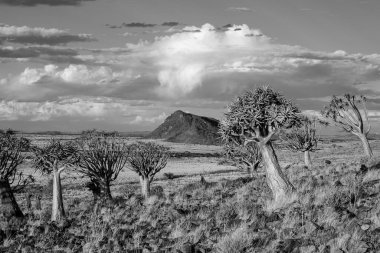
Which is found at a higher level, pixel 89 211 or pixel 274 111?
pixel 274 111

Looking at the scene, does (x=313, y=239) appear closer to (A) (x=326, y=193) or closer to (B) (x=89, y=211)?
(A) (x=326, y=193)

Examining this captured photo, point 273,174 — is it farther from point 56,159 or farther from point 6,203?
point 6,203

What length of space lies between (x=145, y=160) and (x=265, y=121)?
680 inches

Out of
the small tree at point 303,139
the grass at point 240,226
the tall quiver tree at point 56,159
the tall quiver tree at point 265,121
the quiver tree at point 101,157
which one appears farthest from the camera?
the small tree at point 303,139

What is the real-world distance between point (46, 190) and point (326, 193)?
27.7 meters

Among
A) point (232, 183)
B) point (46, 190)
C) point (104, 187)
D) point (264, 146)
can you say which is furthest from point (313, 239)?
point (46, 190)

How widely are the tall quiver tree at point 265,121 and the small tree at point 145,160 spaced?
1529 centimetres

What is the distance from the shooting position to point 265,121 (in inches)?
690

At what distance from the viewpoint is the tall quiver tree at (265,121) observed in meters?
17.2

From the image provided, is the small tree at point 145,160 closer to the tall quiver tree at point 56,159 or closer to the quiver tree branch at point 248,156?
the quiver tree branch at point 248,156

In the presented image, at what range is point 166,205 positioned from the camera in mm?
20812

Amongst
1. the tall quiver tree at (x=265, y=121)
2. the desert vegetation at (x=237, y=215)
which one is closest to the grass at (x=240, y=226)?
the desert vegetation at (x=237, y=215)

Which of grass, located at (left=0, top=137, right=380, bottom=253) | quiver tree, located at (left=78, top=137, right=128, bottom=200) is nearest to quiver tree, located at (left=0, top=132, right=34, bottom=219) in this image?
grass, located at (left=0, top=137, right=380, bottom=253)

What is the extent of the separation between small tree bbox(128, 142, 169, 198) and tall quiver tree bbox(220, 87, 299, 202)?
1529 centimetres
